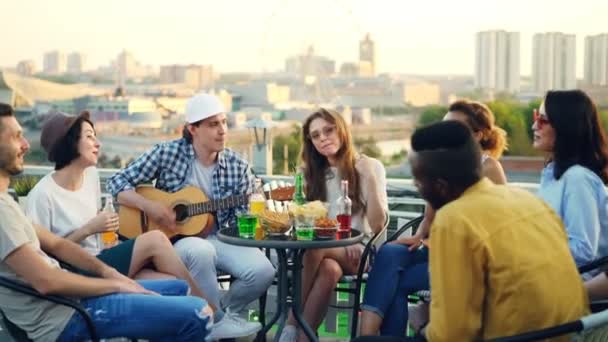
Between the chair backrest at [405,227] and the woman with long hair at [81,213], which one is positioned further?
the chair backrest at [405,227]

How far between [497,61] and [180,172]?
152 ft

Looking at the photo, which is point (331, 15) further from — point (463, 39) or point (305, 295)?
point (305, 295)

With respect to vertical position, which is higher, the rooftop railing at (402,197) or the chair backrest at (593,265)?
the chair backrest at (593,265)

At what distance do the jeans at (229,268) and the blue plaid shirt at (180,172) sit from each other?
21 cm

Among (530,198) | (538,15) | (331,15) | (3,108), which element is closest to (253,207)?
(3,108)

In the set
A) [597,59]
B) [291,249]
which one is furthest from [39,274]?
[597,59]

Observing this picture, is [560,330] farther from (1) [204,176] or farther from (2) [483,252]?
(1) [204,176]

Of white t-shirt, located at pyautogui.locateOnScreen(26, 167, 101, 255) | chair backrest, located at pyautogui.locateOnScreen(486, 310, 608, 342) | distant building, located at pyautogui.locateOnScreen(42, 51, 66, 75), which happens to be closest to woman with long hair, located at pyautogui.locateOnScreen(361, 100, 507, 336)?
white t-shirt, located at pyautogui.locateOnScreen(26, 167, 101, 255)

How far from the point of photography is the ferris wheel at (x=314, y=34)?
144 feet

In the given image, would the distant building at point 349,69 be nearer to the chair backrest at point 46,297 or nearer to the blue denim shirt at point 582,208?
the blue denim shirt at point 582,208

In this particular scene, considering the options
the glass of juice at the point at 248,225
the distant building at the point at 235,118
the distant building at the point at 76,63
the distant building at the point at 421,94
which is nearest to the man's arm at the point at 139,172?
the glass of juice at the point at 248,225

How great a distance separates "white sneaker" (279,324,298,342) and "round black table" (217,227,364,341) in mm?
17

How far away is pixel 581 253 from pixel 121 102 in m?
50.3

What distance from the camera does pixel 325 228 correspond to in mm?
3121
